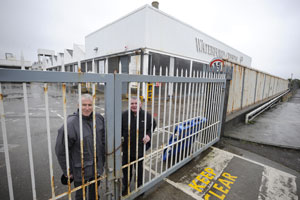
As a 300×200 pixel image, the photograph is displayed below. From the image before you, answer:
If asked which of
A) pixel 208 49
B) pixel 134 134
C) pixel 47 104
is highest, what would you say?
pixel 208 49

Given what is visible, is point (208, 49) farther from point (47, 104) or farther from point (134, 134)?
point (47, 104)

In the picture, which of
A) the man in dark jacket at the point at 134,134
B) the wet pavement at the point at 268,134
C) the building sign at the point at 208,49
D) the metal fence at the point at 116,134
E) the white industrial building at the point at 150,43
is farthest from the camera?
the building sign at the point at 208,49

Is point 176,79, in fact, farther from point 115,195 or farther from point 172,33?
point 172,33

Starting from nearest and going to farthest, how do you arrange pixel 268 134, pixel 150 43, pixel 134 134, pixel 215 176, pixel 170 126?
pixel 134 134 < pixel 215 176 < pixel 170 126 < pixel 268 134 < pixel 150 43

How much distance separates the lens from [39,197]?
99.7 inches

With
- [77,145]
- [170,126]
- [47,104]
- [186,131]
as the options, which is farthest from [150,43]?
[47,104]

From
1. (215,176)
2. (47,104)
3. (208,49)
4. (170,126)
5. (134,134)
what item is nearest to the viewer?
(47,104)

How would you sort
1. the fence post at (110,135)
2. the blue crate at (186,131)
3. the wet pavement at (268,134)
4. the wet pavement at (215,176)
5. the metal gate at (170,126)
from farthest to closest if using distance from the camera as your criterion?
the wet pavement at (268,134) < the blue crate at (186,131) < the wet pavement at (215,176) < the metal gate at (170,126) < the fence post at (110,135)

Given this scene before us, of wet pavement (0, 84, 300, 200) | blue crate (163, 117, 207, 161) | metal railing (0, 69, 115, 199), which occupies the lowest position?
wet pavement (0, 84, 300, 200)

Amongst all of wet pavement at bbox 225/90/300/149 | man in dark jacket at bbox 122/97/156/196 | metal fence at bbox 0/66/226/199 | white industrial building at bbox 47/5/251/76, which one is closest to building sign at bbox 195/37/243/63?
white industrial building at bbox 47/5/251/76

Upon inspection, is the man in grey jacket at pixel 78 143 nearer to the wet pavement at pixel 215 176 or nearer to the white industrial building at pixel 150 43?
the wet pavement at pixel 215 176

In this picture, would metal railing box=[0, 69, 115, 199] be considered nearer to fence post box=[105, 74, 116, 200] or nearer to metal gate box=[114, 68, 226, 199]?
fence post box=[105, 74, 116, 200]

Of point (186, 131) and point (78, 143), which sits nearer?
point (78, 143)

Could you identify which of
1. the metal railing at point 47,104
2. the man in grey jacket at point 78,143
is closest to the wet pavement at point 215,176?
the man in grey jacket at point 78,143
